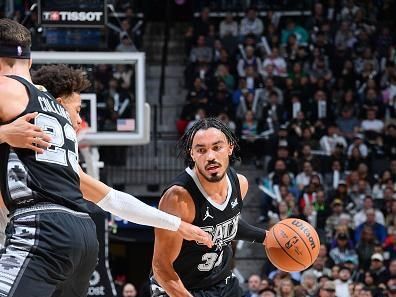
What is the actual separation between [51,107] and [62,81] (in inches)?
21.4

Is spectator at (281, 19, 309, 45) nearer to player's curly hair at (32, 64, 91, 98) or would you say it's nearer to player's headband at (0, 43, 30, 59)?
player's curly hair at (32, 64, 91, 98)

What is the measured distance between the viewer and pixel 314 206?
14.6m

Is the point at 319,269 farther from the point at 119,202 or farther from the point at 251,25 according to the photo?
the point at 119,202

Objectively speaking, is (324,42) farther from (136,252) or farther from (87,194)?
(87,194)

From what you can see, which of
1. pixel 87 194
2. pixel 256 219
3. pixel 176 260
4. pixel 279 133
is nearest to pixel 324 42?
pixel 279 133

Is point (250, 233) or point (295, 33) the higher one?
point (295, 33)

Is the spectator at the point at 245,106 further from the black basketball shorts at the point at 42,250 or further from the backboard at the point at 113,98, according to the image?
the black basketball shorts at the point at 42,250

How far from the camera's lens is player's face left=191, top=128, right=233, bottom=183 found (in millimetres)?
5906

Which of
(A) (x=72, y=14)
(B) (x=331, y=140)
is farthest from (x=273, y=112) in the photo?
(A) (x=72, y=14)

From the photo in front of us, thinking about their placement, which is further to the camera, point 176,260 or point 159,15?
point 159,15

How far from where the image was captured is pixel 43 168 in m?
4.35

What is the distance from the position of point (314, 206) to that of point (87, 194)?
10.1m

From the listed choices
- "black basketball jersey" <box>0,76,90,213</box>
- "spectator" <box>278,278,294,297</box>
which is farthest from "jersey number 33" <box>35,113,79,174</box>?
"spectator" <box>278,278,294,297</box>

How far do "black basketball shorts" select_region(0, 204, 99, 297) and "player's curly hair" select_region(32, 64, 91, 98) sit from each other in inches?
33.7
